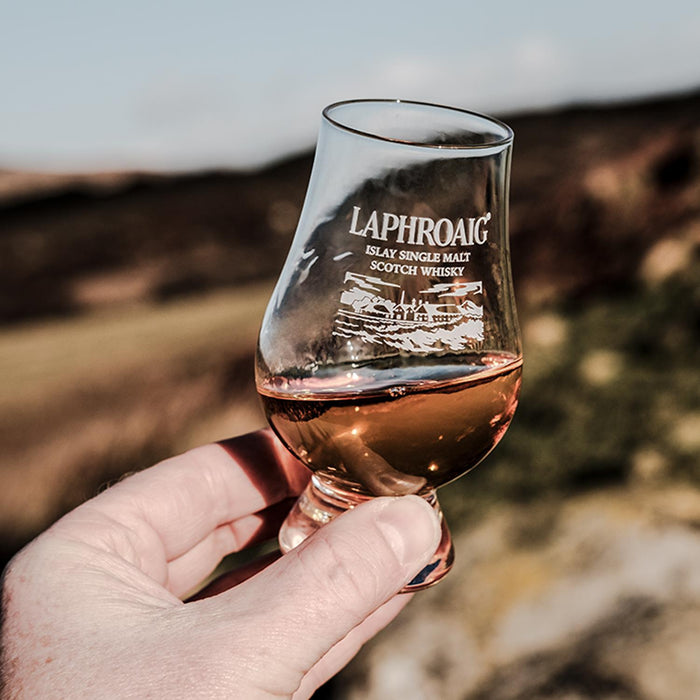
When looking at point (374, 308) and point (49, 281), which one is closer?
point (374, 308)

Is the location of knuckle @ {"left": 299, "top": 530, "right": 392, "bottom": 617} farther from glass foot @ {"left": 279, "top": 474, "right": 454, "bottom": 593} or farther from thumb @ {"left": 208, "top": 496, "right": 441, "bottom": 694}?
glass foot @ {"left": 279, "top": 474, "right": 454, "bottom": 593}

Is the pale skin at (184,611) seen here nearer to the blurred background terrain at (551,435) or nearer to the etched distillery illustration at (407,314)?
the etched distillery illustration at (407,314)

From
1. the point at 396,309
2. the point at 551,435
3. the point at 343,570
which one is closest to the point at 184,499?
the point at 343,570

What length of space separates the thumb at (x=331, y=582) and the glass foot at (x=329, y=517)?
0.15 meters

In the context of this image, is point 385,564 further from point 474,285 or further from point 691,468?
point 691,468

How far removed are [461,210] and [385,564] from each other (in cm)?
67

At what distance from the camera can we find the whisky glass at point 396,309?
147cm

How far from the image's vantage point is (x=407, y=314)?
4.90 feet

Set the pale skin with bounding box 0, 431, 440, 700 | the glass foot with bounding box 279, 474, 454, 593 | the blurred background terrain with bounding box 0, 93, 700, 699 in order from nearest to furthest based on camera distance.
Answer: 1. the pale skin with bounding box 0, 431, 440, 700
2. the glass foot with bounding box 279, 474, 454, 593
3. the blurred background terrain with bounding box 0, 93, 700, 699

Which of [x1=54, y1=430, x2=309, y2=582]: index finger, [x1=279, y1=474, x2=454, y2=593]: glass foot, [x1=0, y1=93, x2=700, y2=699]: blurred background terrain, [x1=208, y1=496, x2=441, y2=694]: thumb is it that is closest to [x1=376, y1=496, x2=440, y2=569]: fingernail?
[x1=208, y1=496, x2=441, y2=694]: thumb

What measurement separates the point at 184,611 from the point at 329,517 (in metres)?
0.39

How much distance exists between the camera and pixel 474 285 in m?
1.53

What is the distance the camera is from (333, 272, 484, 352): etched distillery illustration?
58.6 inches

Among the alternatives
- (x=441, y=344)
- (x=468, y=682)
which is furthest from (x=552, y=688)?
(x=441, y=344)
